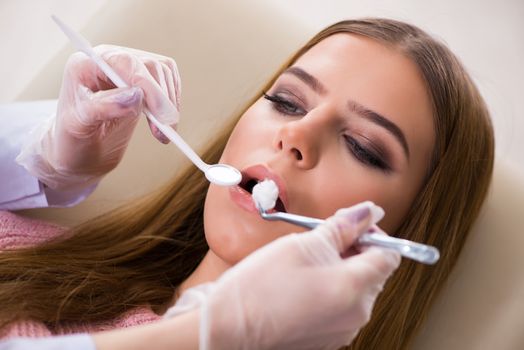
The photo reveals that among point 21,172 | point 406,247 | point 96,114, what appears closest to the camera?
point 406,247

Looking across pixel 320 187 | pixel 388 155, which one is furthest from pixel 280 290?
pixel 388 155

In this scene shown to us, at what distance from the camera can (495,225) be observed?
136 centimetres

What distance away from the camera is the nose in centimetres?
96

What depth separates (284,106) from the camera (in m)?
1.09

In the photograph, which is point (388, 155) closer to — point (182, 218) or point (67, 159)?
point (182, 218)

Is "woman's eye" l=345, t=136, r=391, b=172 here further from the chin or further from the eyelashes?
the chin

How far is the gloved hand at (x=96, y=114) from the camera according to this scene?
104 cm

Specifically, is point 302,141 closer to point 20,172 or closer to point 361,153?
point 361,153

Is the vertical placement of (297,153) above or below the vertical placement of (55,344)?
above

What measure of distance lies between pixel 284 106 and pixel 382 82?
0.18m

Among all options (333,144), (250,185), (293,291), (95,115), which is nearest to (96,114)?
(95,115)

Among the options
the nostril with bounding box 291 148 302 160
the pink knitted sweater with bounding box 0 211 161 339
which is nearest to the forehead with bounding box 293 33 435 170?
the nostril with bounding box 291 148 302 160

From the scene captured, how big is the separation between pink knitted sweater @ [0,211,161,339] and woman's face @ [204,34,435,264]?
0.20 metres

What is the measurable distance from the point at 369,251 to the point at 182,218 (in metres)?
0.65
